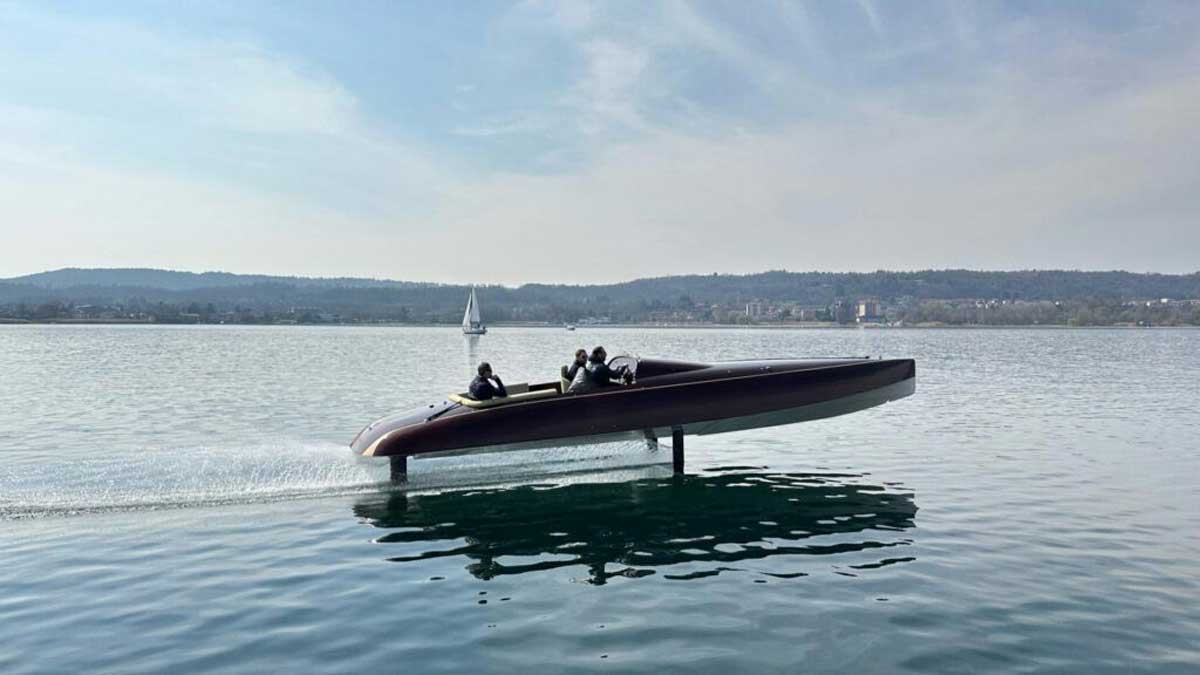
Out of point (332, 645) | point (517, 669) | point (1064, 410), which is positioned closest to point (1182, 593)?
point (517, 669)

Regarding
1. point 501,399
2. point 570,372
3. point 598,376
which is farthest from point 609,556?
point 570,372

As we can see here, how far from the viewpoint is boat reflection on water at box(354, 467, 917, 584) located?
36.4ft

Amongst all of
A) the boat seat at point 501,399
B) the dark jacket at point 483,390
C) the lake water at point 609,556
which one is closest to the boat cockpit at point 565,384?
the boat seat at point 501,399

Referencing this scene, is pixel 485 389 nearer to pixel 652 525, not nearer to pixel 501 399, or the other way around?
pixel 501 399

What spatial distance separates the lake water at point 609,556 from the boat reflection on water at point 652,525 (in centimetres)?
7

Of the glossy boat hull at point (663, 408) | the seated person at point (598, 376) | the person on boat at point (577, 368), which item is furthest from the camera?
the person on boat at point (577, 368)

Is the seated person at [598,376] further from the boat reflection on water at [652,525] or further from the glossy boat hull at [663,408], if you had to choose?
the boat reflection on water at [652,525]

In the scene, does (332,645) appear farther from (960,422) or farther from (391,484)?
(960,422)

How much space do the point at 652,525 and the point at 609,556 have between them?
188cm

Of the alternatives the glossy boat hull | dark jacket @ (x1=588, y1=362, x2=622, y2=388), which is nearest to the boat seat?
the glossy boat hull

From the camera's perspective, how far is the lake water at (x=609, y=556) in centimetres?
797

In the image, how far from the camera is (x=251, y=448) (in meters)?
19.2

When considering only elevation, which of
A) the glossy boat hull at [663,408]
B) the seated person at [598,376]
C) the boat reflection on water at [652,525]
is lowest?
the boat reflection on water at [652,525]

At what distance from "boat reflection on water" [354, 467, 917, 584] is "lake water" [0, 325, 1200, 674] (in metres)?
0.07
